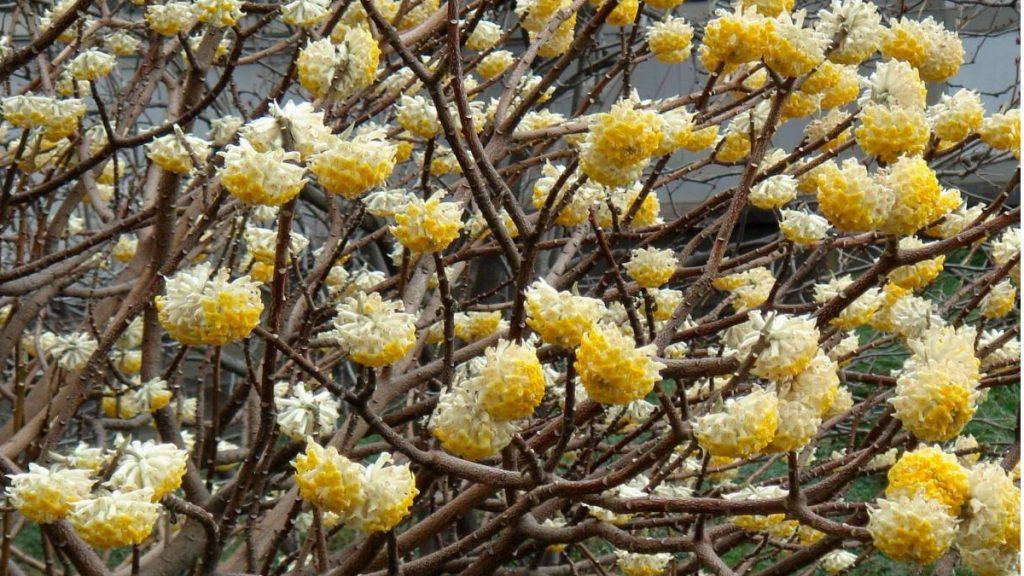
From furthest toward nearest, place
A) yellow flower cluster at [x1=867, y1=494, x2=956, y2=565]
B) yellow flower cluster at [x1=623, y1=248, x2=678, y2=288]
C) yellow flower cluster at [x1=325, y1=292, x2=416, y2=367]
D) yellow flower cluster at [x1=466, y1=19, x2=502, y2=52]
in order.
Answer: yellow flower cluster at [x1=466, y1=19, x2=502, y2=52] → yellow flower cluster at [x1=623, y1=248, x2=678, y2=288] → yellow flower cluster at [x1=325, y1=292, x2=416, y2=367] → yellow flower cluster at [x1=867, y1=494, x2=956, y2=565]

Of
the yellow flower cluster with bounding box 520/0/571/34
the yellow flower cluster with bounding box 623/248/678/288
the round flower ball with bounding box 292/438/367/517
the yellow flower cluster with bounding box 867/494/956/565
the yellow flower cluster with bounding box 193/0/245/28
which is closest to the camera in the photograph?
the yellow flower cluster with bounding box 867/494/956/565

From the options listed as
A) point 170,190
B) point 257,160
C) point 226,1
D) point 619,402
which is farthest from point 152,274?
point 619,402

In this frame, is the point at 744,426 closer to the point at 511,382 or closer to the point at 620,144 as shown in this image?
the point at 511,382

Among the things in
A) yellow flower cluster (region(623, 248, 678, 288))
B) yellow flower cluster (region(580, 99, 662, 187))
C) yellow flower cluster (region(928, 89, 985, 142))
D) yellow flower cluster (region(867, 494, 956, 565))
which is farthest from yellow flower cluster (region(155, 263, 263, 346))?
yellow flower cluster (region(928, 89, 985, 142))

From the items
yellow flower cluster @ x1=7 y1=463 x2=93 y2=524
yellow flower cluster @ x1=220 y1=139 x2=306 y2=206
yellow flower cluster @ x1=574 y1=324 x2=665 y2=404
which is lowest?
yellow flower cluster @ x1=7 y1=463 x2=93 y2=524

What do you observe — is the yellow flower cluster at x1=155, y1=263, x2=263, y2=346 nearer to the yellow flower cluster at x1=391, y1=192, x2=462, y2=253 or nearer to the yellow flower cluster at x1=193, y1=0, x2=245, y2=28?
the yellow flower cluster at x1=391, y1=192, x2=462, y2=253

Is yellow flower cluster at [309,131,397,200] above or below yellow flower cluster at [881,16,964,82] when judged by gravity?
below

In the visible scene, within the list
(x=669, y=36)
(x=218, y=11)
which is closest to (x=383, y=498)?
(x=218, y=11)

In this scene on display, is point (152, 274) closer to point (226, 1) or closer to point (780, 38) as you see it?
point (226, 1)
